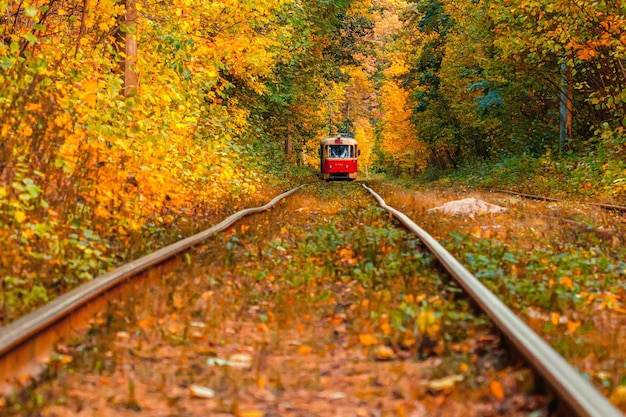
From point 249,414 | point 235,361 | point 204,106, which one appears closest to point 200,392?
point 249,414

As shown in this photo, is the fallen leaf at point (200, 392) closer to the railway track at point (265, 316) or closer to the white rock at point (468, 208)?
the railway track at point (265, 316)

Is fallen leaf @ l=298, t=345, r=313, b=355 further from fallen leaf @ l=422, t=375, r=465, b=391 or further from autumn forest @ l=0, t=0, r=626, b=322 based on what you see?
autumn forest @ l=0, t=0, r=626, b=322

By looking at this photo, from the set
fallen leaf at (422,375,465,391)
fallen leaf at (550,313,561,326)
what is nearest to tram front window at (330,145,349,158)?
fallen leaf at (550,313,561,326)

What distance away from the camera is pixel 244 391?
10.7 ft

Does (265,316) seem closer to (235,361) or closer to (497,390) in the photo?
(235,361)

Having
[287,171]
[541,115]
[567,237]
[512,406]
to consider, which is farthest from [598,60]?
[512,406]

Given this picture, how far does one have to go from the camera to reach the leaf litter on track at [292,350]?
10.0 ft

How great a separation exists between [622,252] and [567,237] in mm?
1149

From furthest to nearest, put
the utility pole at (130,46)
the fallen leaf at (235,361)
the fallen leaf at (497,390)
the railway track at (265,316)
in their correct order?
the utility pole at (130,46), the fallen leaf at (235,361), the fallen leaf at (497,390), the railway track at (265,316)

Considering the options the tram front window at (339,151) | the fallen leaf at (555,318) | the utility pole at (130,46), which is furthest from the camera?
the tram front window at (339,151)

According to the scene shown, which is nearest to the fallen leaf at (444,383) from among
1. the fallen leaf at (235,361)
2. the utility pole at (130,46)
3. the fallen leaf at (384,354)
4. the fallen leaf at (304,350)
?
the fallen leaf at (384,354)

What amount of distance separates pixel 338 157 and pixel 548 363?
114 feet

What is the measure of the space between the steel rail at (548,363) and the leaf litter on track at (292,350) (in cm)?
11

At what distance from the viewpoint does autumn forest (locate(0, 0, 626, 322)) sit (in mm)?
6226
